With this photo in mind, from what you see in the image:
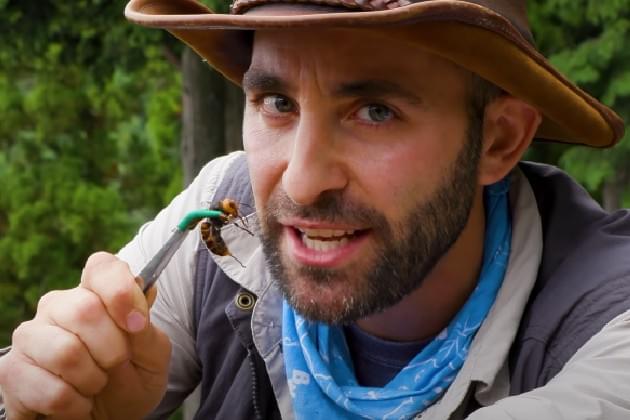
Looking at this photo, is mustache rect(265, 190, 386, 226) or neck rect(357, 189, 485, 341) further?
neck rect(357, 189, 485, 341)

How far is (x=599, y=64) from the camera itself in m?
4.73

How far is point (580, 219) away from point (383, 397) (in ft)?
2.06

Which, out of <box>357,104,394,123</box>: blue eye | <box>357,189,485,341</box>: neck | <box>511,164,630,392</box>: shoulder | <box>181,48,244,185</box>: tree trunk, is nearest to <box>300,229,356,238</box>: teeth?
<box>357,104,394,123</box>: blue eye

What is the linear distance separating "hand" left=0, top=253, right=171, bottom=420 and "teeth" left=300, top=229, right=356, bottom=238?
392 mm

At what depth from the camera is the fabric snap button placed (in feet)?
8.67

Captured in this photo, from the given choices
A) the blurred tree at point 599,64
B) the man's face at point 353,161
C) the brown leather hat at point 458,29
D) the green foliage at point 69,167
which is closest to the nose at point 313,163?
the man's face at point 353,161

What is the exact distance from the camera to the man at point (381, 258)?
1.98 meters

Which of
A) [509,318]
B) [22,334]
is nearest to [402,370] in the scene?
[509,318]

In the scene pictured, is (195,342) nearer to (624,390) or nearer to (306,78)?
(306,78)

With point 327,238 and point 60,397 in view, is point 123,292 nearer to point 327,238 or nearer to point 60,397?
point 60,397

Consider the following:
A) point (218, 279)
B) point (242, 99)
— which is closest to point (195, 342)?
point (218, 279)

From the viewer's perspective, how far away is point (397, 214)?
86.8 inches

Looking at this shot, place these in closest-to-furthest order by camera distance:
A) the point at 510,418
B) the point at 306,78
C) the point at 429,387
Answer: the point at 510,418, the point at 306,78, the point at 429,387

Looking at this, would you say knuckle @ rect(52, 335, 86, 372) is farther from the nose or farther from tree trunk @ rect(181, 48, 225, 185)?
tree trunk @ rect(181, 48, 225, 185)
